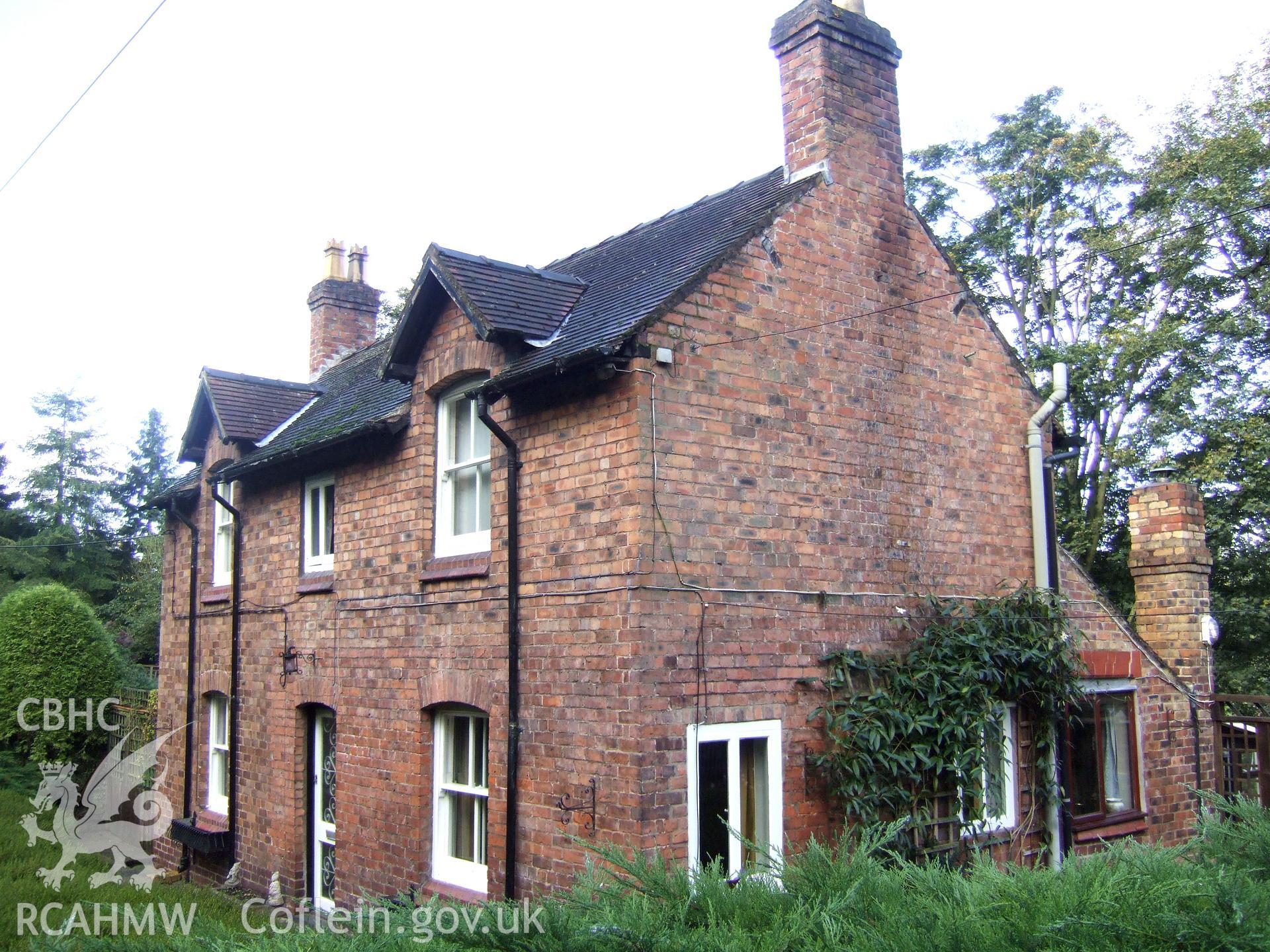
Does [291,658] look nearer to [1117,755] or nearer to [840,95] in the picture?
[840,95]

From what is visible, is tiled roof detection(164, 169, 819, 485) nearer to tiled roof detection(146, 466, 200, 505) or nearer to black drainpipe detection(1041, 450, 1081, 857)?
tiled roof detection(146, 466, 200, 505)

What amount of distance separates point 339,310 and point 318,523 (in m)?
7.41

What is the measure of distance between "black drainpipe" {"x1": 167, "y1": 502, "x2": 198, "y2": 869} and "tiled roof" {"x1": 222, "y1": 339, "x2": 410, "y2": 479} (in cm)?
235

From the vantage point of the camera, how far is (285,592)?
547 inches

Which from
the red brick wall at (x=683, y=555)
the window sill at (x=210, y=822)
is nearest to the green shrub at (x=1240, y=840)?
the red brick wall at (x=683, y=555)

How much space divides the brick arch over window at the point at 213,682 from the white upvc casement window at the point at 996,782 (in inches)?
393

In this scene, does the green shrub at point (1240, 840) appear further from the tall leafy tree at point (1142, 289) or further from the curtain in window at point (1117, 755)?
the tall leafy tree at point (1142, 289)

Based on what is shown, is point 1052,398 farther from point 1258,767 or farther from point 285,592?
point 285,592

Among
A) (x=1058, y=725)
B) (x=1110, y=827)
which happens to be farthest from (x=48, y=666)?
(x=1110, y=827)

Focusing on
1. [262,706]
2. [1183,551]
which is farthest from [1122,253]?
[262,706]

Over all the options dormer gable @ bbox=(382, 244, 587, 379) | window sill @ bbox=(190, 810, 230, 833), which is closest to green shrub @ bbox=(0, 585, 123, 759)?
window sill @ bbox=(190, 810, 230, 833)

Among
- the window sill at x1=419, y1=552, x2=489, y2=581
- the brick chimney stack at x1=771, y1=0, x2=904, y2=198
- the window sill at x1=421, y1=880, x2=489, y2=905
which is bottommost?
the window sill at x1=421, y1=880, x2=489, y2=905

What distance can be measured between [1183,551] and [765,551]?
646cm

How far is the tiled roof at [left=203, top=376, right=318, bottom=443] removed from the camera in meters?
15.7
